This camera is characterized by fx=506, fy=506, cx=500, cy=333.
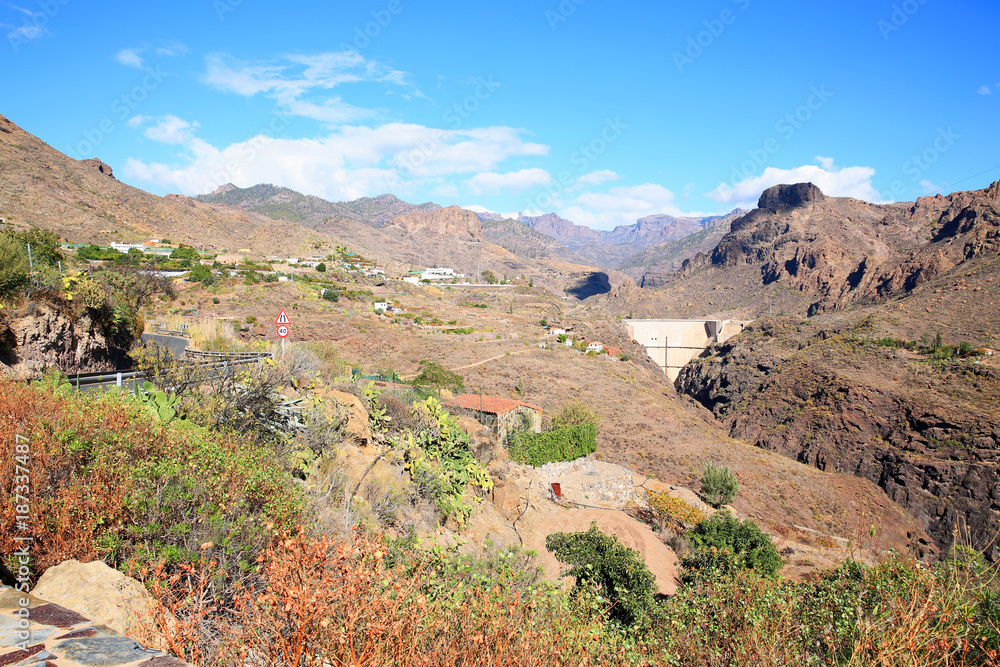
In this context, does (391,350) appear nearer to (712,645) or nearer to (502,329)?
(502,329)

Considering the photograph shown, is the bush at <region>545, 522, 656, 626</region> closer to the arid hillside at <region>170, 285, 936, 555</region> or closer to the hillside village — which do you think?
the hillside village

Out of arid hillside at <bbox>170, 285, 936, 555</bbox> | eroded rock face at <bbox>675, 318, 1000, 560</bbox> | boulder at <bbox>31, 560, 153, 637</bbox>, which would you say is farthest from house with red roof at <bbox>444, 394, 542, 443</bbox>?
boulder at <bbox>31, 560, 153, 637</bbox>

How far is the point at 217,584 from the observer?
3854 mm

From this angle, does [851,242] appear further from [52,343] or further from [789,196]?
[52,343]

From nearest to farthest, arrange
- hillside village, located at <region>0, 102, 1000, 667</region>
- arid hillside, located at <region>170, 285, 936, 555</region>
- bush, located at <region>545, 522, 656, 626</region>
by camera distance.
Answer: hillside village, located at <region>0, 102, 1000, 667</region> < bush, located at <region>545, 522, 656, 626</region> < arid hillside, located at <region>170, 285, 936, 555</region>

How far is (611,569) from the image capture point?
10305 millimetres

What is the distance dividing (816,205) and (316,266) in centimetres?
11452

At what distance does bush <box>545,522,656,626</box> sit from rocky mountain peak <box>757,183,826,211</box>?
138929 millimetres

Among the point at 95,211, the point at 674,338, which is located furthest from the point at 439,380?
the point at 95,211

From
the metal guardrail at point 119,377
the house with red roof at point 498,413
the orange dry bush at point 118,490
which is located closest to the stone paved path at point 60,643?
the orange dry bush at point 118,490

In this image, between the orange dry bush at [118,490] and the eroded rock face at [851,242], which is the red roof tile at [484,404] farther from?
the eroded rock face at [851,242]

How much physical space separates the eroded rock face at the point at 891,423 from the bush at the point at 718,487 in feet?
24.9

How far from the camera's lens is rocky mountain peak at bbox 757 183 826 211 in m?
124

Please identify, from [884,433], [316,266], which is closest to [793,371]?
[884,433]
